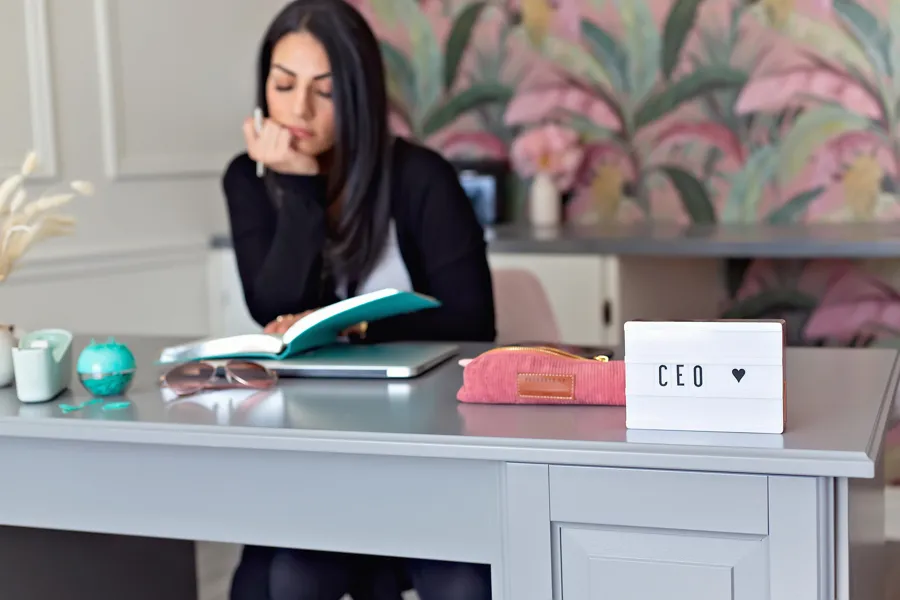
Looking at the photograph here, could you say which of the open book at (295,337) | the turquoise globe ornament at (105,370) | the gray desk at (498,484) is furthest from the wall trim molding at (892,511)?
the turquoise globe ornament at (105,370)

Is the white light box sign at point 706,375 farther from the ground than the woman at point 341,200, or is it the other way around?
the woman at point 341,200

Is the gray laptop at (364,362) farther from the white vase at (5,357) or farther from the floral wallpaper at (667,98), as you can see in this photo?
the floral wallpaper at (667,98)

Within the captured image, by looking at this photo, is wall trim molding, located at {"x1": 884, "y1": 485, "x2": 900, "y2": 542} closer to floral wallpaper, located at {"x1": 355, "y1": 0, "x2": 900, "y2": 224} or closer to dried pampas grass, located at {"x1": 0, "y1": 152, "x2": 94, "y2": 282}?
floral wallpaper, located at {"x1": 355, "y1": 0, "x2": 900, "y2": 224}

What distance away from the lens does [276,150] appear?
2.06 m

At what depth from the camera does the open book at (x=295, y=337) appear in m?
1.53

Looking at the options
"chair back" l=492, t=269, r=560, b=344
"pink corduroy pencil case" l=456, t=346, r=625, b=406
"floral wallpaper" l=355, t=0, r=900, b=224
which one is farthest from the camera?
"floral wallpaper" l=355, t=0, r=900, b=224

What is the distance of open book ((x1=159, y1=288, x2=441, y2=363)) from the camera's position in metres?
1.53

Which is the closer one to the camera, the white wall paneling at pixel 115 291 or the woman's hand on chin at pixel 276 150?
the woman's hand on chin at pixel 276 150

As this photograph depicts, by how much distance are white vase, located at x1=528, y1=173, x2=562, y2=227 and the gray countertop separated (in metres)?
0.11

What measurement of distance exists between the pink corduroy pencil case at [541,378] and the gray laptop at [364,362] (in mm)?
202

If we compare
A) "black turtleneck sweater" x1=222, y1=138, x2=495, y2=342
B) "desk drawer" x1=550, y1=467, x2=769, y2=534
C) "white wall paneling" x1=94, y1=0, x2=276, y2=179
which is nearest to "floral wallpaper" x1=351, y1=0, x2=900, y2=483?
"white wall paneling" x1=94, y1=0, x2=276, y2=179

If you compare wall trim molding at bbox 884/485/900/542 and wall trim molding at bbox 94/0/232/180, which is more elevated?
wall trim molding at bbox 94/0/232/180

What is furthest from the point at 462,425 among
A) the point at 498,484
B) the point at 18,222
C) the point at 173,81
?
the point at 173,81

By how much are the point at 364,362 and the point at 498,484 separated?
0.42 meters
